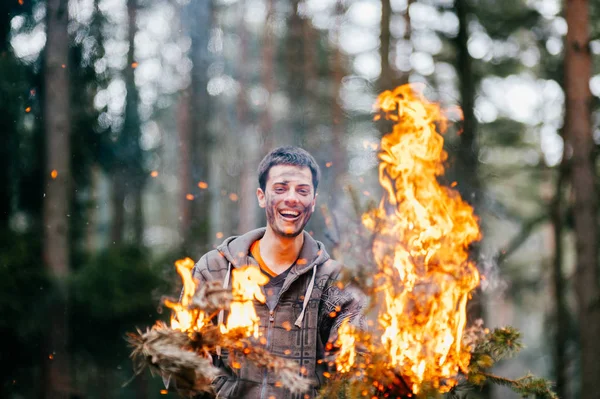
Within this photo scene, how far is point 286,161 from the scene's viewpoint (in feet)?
14.7

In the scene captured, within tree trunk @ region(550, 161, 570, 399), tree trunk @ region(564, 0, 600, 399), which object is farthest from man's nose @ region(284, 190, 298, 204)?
tree trunk @ region(550, 161, 570, 399)

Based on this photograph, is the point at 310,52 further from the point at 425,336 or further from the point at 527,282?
the point at 425,336

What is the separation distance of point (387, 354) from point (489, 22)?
10.5 meters


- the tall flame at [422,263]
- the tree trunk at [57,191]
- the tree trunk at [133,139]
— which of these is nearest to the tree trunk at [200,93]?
the tree trunk at [133,139]

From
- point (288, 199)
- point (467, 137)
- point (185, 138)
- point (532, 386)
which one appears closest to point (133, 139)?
point (185, 138)

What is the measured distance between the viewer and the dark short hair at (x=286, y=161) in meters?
4.48

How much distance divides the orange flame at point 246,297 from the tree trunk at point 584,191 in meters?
6.82

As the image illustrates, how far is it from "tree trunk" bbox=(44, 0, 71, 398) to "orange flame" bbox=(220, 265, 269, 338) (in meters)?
→ 7.73

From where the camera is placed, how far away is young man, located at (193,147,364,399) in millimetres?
4312

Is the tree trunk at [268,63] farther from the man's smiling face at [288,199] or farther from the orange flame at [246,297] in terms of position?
the orange flame at [246,297]

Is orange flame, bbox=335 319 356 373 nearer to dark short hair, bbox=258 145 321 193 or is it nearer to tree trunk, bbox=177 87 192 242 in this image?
dark short hair, bbox=258 145 321 193

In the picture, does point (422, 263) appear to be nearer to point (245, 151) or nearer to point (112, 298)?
point (112, 298)

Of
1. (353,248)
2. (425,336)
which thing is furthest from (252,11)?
(425,336)

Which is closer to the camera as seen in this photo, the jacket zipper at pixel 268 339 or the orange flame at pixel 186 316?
the orange flame at pixel 186 316
